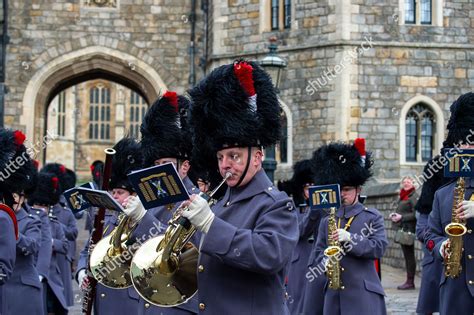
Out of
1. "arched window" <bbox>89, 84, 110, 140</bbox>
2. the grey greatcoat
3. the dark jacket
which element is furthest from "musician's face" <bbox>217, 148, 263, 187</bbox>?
"arched window" <bbox>89, 84, 110, 140</bbox>

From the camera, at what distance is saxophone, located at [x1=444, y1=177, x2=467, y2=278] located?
19.6 ft

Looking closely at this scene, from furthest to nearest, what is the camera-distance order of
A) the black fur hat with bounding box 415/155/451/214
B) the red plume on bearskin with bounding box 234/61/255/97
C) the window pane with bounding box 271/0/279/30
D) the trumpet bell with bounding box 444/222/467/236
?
1. the window pane with bounding box 271/0/279/30
2. the black fur hat with bounding box 415/155/451/214
3. the trumpet bell with bounding box 444/222/467/236
4. the red plume on bearskin with bounding box 234/61/255/97

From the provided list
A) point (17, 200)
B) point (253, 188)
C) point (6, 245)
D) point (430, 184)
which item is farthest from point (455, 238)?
point (430, 184)

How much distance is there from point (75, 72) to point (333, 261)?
644 inches

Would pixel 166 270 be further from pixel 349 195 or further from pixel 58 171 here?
pixel 58 171

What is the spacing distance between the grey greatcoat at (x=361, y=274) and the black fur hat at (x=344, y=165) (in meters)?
0.52

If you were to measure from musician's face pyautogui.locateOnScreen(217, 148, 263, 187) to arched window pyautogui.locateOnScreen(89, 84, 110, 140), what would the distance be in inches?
2135

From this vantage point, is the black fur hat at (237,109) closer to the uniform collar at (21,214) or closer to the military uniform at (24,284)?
the military uniform at (24,284)

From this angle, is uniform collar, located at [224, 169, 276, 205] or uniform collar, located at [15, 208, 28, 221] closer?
uniform collar, located at [224, 169, 276, 205]

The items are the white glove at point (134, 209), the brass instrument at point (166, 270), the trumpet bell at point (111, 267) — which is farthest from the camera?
the trumpet bell at point (111, 267)

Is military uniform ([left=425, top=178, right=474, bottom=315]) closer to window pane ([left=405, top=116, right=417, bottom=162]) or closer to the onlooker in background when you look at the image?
the onlooker in background

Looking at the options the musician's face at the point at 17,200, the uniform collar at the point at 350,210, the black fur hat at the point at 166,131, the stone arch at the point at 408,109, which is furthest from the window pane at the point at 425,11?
the musician's face at the point at 17,200

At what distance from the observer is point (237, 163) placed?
4.71 meters

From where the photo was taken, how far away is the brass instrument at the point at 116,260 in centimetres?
610
